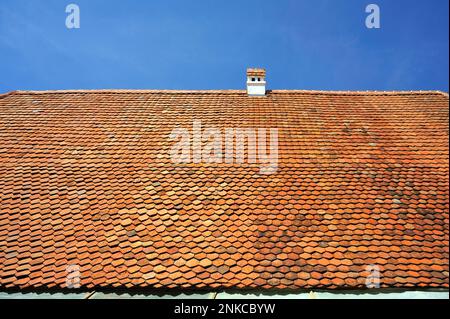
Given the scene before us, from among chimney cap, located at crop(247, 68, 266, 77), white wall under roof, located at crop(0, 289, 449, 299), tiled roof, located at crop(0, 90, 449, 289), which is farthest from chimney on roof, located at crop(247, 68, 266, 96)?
white wall under roof, located at crop(0, 289, 449, 299)

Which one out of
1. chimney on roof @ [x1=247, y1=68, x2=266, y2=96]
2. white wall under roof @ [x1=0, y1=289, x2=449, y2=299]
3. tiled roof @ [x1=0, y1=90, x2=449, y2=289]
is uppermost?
chimney on roof @ [x1=247, y1=68, x2=266, y2=96]

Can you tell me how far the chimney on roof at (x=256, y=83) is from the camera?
916 centimetres

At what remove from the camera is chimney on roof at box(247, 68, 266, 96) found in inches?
360

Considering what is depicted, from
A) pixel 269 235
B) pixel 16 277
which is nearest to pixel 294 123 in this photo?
pixel 269 235

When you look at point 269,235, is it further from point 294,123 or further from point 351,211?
point 294,123

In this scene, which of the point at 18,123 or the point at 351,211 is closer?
the point at 351,211

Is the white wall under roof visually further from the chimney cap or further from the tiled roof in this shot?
the chimney cap

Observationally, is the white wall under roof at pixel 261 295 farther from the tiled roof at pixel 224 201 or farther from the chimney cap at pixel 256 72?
the chimney cap at pixel 256 72

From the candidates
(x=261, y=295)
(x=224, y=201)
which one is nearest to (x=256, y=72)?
(x=224, y=201)

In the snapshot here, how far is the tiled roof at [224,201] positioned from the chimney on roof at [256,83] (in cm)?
98

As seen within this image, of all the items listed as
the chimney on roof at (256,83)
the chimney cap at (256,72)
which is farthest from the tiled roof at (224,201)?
the chimney cap at (256,72)

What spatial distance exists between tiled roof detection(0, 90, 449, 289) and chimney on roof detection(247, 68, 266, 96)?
3.22 ft

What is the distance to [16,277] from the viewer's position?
451cm
